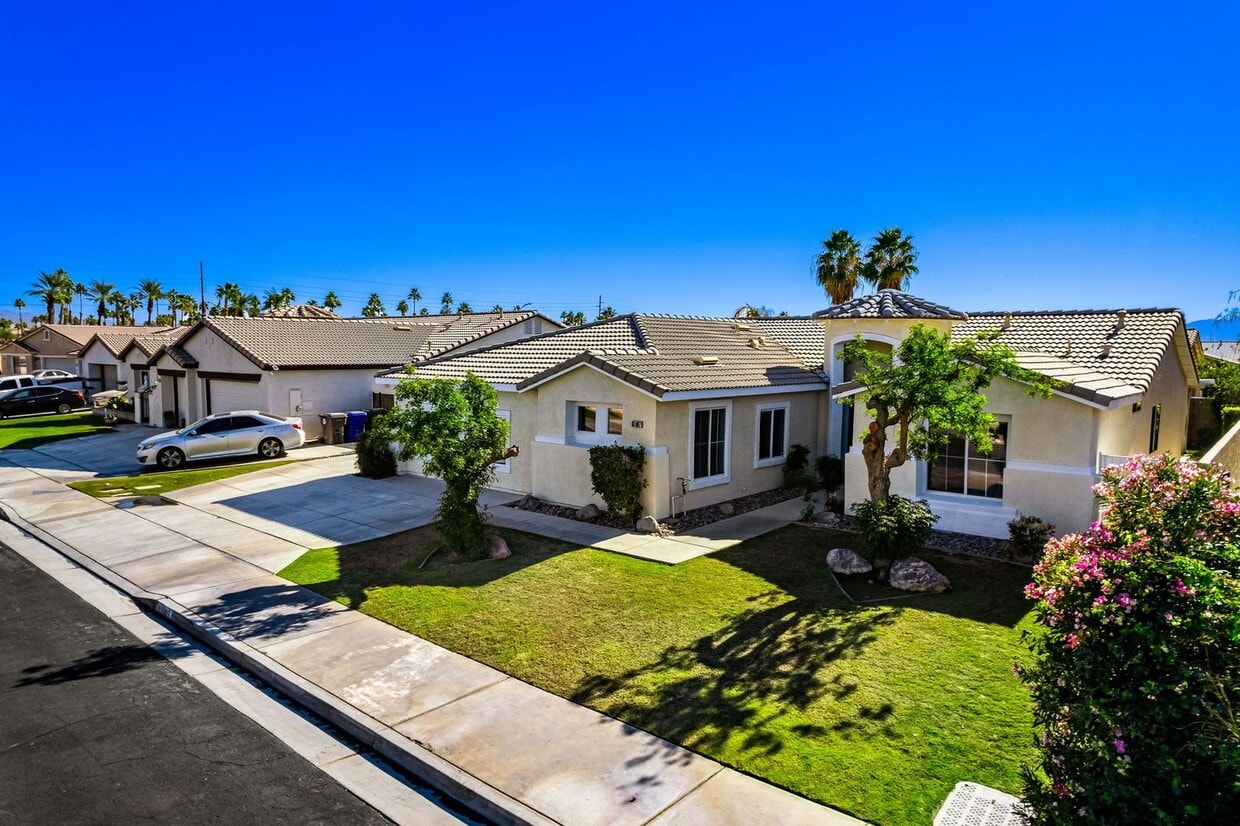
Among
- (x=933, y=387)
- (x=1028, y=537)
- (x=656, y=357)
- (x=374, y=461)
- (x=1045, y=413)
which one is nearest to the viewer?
(x=933, y=387)

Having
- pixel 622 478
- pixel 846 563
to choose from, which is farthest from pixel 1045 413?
pixel 622 478

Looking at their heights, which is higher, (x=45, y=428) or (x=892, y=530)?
(x=892, y=530)

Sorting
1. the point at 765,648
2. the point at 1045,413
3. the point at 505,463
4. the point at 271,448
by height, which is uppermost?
the point at 1045,413

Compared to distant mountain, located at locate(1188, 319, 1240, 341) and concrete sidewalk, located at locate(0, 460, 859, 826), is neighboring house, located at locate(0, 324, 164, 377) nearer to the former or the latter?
concrete sidewalk, located at locate(0, 460, 859, 826)

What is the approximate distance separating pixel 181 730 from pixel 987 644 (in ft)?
28.9

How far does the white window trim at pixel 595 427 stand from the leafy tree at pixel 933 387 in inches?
218

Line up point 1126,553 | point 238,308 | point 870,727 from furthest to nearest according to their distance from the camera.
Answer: point 238,308 < point 870,727 < point 1126,553

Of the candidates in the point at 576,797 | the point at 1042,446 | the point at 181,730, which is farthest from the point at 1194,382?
the point at 181,730

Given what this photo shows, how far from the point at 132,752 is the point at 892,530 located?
9679mm

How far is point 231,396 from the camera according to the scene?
1170 inches

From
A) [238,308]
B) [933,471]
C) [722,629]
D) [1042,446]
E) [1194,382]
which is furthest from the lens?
[238,308]

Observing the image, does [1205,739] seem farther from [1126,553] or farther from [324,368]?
[324,368]

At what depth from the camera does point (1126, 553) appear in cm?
466

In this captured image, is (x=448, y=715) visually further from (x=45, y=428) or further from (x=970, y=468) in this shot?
(x=45, y=428)
